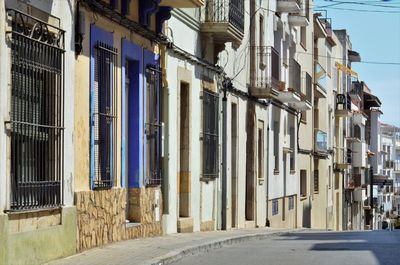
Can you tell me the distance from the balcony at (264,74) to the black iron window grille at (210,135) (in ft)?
16.2

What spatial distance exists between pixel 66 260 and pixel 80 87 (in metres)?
2.67

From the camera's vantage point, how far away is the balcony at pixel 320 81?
1753 inches

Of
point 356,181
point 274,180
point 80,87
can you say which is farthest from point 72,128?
point 356,181

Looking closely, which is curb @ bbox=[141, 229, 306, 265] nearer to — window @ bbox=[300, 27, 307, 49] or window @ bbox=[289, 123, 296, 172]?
window @ bbox=[289, 123, 296, 172]

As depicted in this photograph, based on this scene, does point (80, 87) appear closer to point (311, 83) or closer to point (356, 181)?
point (311, 83)

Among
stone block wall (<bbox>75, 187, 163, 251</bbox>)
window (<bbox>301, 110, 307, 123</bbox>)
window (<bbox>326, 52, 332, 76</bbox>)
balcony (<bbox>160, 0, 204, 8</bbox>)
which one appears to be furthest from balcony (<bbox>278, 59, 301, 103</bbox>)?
stone block wall (<bbox>75, 187, 163, 251</bbox>)

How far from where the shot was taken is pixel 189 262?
13.7 metres

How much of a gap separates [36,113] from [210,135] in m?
10.6

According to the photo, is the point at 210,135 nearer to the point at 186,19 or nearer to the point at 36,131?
the point at 186,19

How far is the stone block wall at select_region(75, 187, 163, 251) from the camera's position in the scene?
42.7 ft

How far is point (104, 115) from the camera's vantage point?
1420 cm

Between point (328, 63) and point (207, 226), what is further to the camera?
point (328, 63)

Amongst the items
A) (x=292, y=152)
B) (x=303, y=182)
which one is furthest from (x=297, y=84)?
(x=303, y=182)

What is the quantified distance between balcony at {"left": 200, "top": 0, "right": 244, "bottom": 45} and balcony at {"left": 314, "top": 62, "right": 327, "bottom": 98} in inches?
900
